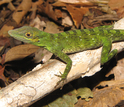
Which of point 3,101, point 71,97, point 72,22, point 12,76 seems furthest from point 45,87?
point 72,22

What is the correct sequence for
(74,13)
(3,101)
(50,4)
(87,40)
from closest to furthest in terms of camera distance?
(3,101) → (87,40) → (74,13) → (50,4)

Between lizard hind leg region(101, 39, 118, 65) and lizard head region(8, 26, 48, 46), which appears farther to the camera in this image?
lizard hind leg region(101, 39, 118, 65)

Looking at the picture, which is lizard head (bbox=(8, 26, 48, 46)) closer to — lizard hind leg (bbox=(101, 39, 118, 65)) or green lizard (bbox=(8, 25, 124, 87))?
green lizard (bbox=(8, 25, 124, 87))

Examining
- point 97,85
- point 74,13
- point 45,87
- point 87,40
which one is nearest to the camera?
point 45,87

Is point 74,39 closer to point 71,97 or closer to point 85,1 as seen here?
point 71,97

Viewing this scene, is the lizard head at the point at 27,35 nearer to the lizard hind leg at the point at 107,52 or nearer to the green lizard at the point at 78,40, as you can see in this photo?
the green lizard at the point at 78,40

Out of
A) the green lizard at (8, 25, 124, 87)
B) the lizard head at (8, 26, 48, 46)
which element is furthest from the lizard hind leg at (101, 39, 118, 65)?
the lizard head at (8, 26, 48, 46)

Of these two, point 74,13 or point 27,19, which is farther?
point 27,19

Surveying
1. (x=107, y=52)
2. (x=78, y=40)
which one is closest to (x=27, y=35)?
(x=78, y=40)

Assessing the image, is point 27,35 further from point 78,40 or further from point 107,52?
point 107,52
